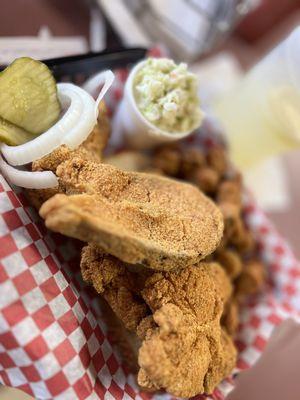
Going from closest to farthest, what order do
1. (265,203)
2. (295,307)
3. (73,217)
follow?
1. (73,217)
2. (295,307)
3. (265,203)

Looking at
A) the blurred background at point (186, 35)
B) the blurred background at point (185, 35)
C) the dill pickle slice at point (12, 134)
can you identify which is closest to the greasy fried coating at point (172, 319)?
the dill pickle slice at point (12, 134)

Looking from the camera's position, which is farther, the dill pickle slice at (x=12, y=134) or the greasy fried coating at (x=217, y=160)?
the greasy fried coating at (x=217, y=160)

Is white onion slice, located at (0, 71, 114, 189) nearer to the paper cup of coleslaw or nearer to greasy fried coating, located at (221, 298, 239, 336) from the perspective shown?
the paper cup of coleslaw

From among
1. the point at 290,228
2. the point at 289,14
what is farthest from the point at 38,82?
the point at 289,14

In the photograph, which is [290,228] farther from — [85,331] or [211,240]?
[85,331]

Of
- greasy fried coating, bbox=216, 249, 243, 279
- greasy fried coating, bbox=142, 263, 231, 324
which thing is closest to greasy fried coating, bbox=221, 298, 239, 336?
greasy fried coating, bbox=216, 249, 243, 279

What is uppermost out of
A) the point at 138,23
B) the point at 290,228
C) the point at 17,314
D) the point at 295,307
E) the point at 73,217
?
the point at 73,217

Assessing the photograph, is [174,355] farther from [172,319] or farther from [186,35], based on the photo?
[186,35]

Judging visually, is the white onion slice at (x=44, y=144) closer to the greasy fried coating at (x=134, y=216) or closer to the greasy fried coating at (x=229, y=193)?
the greasy fried coating at (x=134, y=216)
